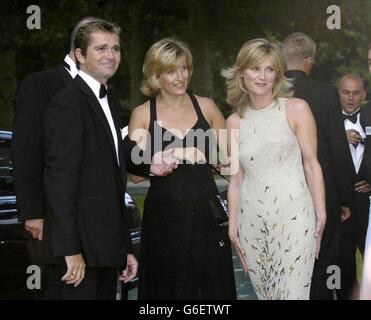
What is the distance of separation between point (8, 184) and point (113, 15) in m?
1.38

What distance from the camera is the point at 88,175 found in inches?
125

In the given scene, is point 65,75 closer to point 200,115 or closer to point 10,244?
point 200,115

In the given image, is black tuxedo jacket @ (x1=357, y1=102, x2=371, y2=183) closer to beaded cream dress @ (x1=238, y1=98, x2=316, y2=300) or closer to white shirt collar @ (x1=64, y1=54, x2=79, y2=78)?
beaded cream dress @ (x1=238, y1=98, x2=316, y2=300)

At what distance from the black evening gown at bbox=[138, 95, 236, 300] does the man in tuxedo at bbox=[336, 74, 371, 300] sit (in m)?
0.89

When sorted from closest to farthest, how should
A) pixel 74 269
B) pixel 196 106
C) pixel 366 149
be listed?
pixel 74 269 → pixel 196 106 → pixel 366 149

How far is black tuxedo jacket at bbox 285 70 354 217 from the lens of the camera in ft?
13.4

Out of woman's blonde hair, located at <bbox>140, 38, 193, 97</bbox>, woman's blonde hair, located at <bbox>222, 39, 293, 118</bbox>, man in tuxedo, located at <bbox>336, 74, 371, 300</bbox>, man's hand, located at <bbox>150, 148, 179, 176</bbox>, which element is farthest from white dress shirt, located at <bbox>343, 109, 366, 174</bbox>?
man's hand, located at <bbox>150, 148, 179, 176</bbox>

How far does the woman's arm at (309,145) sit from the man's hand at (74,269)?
3.73ft

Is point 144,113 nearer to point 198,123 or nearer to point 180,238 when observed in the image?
point 198,123

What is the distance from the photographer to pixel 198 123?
145 inches

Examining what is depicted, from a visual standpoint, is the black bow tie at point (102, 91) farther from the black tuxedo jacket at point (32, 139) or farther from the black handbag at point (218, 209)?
the black handbag at point (218, 209)

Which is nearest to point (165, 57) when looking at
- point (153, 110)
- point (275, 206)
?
point (153, 110)

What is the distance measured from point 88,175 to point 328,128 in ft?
4.91
